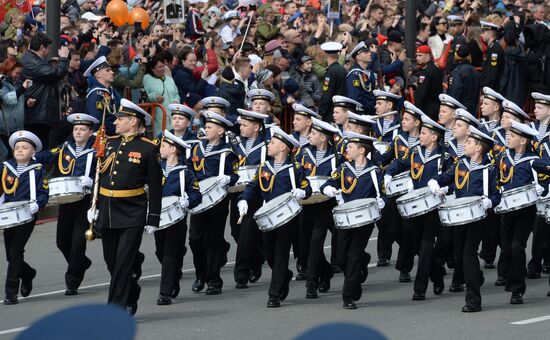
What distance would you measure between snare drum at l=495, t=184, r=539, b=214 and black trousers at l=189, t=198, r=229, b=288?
2781mm

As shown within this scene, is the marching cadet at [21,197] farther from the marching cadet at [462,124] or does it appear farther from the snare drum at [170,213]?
the marching cadet at [462,124]

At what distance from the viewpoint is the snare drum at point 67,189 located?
38.3 feet

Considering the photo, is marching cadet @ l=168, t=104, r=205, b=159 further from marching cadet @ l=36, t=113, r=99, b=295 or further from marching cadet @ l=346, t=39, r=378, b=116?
marching cadet @ l=346, t=39, r=378, b=116

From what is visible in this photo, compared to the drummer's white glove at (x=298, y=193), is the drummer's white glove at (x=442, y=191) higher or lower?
higher

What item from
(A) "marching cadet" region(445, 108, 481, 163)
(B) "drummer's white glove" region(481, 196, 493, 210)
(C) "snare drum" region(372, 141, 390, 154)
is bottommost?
(C) "snare drum" region(372, 141, 390, 154)

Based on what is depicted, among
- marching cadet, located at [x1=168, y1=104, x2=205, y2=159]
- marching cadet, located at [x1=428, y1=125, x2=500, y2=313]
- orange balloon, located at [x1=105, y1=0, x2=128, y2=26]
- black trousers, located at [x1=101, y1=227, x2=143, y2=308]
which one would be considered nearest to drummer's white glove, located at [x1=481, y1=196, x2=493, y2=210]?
marching cadet, located at [x1=428, y1=125, x2=500, y2=313]

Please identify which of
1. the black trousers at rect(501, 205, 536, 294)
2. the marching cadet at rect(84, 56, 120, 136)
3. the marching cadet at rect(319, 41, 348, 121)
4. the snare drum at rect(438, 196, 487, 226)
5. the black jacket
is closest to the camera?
the snare drum at rect(438, 196, 487, 226)

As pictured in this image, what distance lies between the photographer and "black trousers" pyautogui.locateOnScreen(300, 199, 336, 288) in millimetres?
11641

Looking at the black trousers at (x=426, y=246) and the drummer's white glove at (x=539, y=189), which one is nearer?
the drummer's white glove at (x=539, y=189)

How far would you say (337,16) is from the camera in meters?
21.6

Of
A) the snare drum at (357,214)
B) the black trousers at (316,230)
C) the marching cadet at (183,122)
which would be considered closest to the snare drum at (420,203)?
the snare drum at (357,214)

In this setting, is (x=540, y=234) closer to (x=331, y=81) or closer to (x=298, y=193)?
(x=298, y=193)

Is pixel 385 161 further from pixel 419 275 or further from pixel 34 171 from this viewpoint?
pixel 34 171

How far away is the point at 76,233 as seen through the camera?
11.9 meters
